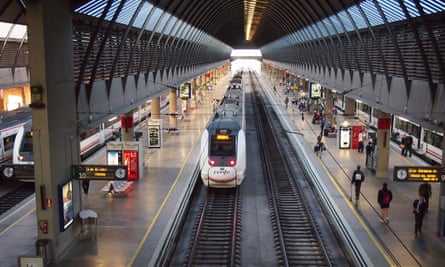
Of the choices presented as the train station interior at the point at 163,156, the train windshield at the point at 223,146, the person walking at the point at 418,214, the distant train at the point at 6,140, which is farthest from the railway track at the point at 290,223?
the distant train at the point at 6,140

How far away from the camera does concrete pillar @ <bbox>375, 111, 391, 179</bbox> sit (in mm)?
23438

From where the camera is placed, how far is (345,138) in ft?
102

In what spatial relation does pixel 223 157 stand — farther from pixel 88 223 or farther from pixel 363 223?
pixel 88 223

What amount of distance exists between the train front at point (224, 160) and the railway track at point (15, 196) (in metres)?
8.08

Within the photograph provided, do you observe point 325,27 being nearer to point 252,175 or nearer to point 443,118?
point 252,175

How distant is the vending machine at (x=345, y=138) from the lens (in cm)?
3102

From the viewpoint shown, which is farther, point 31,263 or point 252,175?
point 252,175

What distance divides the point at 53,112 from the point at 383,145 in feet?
53.2

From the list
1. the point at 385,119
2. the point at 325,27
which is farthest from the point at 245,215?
the point at 325,27

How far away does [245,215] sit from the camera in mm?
19312

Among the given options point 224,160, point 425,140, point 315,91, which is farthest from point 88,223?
point 315,91

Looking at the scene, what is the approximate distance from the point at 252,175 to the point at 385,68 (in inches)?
389

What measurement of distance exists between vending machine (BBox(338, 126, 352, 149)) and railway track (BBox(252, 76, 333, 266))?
4.16 meters

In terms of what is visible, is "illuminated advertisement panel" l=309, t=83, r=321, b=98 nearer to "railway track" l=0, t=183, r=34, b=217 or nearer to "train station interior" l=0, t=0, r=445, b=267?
"train station interior" l=0, t=0, r=445, b=267
